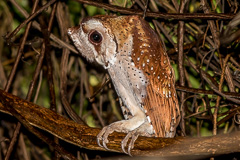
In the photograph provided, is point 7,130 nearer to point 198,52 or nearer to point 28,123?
point 28,123

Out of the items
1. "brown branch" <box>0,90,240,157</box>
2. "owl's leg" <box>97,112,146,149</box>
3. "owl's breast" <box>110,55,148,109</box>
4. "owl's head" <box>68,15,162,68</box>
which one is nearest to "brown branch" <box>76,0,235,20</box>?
"owl's head" <box>68,15,162,68</box>

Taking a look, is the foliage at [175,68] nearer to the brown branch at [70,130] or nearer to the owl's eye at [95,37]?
the owl's eye at [95,37]

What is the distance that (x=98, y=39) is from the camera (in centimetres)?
167

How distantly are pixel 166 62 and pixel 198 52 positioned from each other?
1.39ft

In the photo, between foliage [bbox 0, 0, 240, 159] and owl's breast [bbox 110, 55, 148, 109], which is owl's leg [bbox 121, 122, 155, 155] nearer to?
owl's breast [bbox 110, 55, 148, 109]

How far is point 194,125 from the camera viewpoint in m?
2.44

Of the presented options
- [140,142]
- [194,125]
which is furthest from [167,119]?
[194,125]

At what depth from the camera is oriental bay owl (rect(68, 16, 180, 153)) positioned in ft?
5.44

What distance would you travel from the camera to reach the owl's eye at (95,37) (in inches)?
65.2

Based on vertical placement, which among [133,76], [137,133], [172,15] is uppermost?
[172,15]

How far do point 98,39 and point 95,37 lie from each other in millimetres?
17

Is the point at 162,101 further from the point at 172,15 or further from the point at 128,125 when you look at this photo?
the point at 172,15

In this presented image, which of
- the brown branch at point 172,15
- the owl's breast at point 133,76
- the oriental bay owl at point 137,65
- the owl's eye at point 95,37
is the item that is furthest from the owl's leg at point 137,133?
the brown branch at point 172,15

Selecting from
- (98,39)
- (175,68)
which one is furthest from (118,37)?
(175,68)
